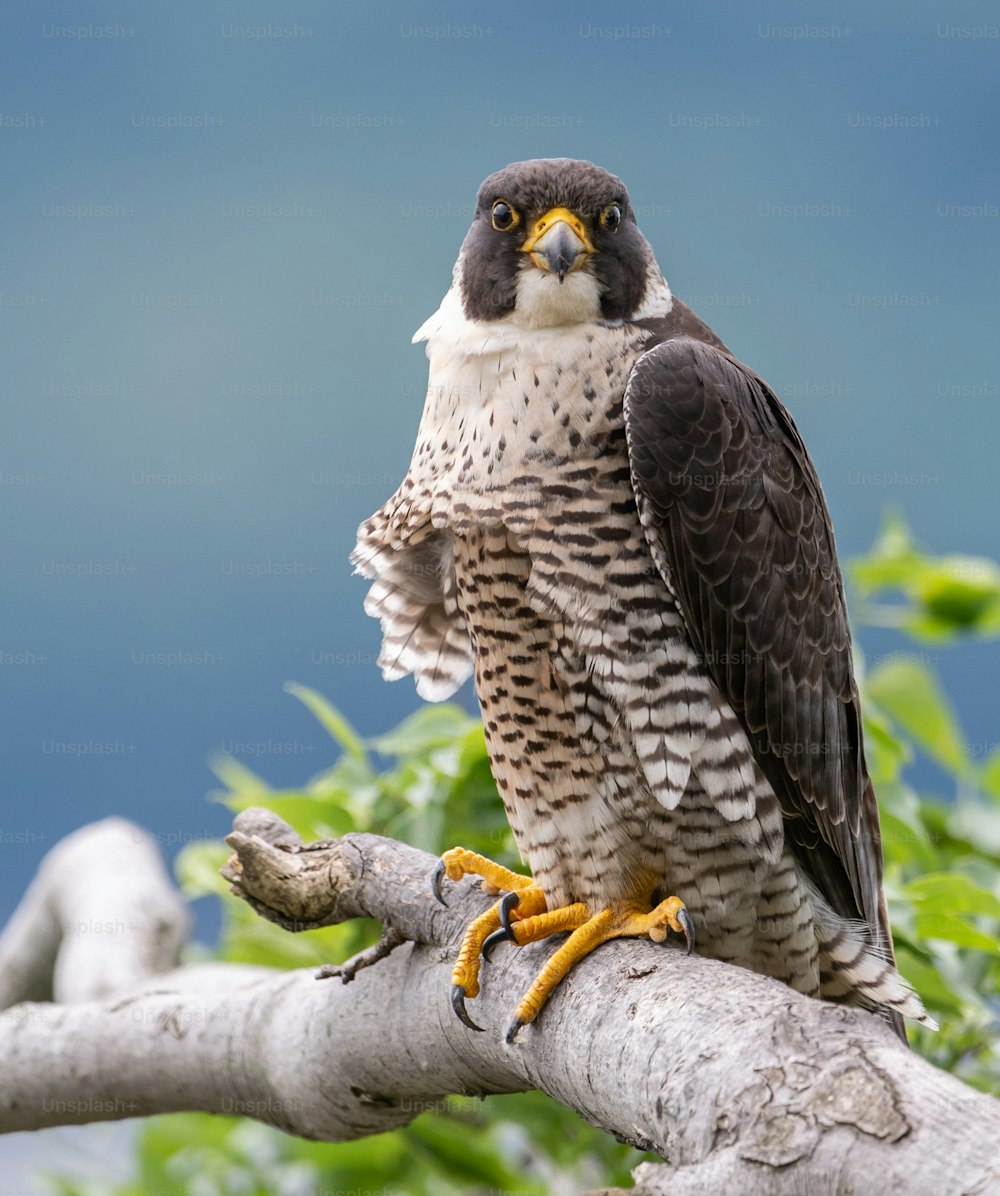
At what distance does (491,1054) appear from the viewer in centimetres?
214

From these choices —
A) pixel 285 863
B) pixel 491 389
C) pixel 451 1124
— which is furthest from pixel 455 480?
pixel 451 1124

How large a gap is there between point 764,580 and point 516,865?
931 millimetres

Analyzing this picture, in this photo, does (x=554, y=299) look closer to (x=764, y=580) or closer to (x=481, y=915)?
(x=764, y=580)

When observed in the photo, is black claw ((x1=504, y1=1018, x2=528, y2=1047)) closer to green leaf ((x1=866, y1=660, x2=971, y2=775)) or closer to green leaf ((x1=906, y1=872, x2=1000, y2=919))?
green leaf ((x1=906, y1=872, x2=1000, y2=919))

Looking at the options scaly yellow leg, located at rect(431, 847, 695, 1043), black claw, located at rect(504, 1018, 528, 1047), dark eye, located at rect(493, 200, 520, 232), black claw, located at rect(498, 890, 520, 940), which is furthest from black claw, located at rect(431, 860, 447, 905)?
dark eye, located at rect(493, 200, 520, 232)

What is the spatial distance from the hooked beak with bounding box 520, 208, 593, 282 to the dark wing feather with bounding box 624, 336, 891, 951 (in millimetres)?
224

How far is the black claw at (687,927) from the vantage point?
7.01 feet

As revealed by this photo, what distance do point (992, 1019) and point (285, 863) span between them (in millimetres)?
1395

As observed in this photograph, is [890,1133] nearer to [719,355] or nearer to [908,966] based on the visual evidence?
[908,966]

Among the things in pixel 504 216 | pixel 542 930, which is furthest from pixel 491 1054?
pixel 504 216

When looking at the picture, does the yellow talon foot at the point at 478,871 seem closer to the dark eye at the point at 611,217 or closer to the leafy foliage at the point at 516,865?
the leafy foliage at the point at 516,865

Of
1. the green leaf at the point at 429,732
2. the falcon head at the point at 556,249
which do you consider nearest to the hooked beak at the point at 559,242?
the falcon head at the point at 556,249

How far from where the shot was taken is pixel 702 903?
228 centimetres

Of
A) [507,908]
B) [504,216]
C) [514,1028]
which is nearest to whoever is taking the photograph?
[514,1028]
